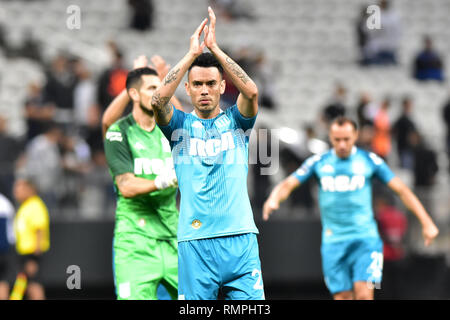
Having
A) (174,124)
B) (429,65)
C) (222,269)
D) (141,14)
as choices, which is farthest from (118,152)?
(429,65)

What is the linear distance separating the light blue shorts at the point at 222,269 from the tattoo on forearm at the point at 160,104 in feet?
3.59

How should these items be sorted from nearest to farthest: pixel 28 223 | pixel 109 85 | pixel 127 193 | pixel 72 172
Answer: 1. pixel 127 193
2. pixel 28 223
3. pixel 72 172
4. pixel 109 85

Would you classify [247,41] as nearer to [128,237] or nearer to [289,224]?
[289,224]

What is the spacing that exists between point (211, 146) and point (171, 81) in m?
0.68

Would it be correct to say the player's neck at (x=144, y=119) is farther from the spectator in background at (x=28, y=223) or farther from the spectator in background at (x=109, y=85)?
the spectator in background at (x=109, y=85)

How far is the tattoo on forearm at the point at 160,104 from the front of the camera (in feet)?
22.7

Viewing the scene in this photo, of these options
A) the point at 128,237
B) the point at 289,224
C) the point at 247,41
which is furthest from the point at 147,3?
the point at 128,237

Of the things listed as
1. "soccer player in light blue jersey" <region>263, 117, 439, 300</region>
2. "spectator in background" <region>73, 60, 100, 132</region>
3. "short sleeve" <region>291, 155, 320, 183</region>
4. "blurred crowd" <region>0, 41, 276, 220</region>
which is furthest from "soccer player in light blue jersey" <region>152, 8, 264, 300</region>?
"spectator in background" <region>73, 60, 100, 132</region>

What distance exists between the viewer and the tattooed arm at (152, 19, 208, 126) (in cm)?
673

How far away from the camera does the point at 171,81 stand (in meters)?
6.84

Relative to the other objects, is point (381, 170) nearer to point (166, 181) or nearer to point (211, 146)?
point (166, 181)

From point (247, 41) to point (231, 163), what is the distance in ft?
48.0

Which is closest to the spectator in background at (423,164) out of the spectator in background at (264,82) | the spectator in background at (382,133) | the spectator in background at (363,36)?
the spectator in background at (382,133)

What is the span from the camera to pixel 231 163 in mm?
7117
